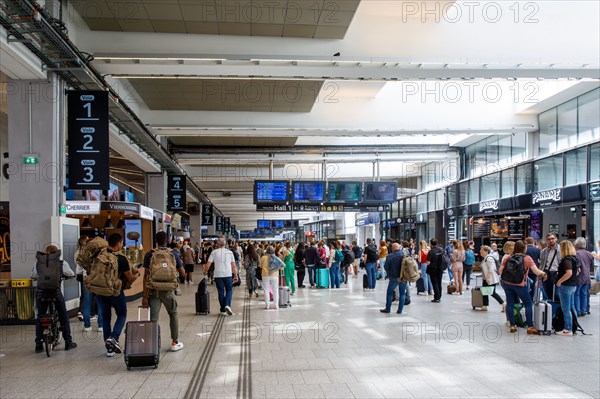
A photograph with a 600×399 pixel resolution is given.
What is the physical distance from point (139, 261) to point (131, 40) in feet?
26.2

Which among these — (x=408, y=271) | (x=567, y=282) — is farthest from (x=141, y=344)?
(x=567, y=282)

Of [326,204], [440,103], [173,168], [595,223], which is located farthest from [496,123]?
[173,168]

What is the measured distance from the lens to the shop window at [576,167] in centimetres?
1800

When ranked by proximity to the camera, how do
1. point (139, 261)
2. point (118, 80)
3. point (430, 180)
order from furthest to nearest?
point (430, 180) → point (139, 261) → point (118, 80)

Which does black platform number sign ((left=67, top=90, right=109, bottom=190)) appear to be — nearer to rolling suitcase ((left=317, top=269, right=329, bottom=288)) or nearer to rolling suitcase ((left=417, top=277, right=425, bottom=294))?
rolling suitcase ((left=417, top=277, right=425, bottom=294))

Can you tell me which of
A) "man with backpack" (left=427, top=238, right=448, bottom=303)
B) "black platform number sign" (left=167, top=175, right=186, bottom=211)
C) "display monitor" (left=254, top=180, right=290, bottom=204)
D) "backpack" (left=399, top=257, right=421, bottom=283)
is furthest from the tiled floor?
"black platform number sign" (left=167, top=175, right=186, bottom=211)

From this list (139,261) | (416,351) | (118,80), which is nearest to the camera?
(416,351)

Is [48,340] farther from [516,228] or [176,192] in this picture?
[516,228]

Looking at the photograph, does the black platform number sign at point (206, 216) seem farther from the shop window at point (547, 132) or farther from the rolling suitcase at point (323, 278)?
the shop window at point (547, 132)

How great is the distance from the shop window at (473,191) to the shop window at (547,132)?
505 centimetres

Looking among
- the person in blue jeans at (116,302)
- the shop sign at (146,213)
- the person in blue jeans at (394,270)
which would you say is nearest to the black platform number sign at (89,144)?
the person in blue jeans at (116,302)

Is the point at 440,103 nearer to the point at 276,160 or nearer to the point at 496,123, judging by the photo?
the point at 496,123

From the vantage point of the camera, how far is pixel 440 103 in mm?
18938

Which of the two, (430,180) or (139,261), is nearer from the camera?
(139,261)
